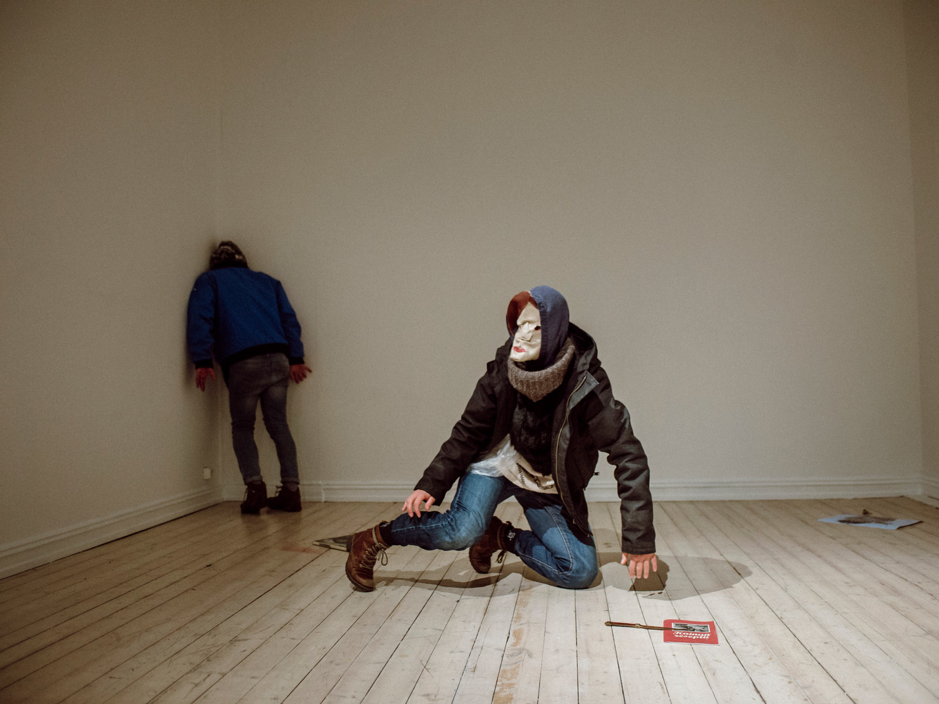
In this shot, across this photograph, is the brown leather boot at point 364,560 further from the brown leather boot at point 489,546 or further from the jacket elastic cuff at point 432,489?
the brown leather boot at point 489,546

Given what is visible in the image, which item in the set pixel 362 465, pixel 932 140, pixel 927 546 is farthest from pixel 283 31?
pixel 927 546

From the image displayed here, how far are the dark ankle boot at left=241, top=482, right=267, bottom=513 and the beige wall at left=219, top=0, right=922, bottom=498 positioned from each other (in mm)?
383

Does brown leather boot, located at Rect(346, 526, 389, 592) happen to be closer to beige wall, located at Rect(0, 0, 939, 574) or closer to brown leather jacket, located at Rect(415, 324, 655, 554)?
brown leather jacket, located at Rect(415, 324, 655, 554)

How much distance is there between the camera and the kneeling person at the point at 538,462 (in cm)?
204


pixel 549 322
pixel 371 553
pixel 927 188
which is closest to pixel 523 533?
pixel 371 553

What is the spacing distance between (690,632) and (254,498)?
2510 mm

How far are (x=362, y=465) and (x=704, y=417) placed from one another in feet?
6.38

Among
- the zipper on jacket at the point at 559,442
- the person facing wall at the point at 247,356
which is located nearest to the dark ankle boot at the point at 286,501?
the person facing wall at the point at 247,356

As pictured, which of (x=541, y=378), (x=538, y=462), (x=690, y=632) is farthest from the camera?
(x=538, y=462)

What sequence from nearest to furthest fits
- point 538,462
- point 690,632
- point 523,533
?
point 690,632 → point 538,462 → point 523,533

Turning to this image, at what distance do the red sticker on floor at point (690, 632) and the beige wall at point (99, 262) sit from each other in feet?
7.71

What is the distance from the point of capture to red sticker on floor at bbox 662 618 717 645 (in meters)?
1.77

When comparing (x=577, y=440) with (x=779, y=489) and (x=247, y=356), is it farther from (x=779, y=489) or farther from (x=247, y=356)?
(x=247, y=356)

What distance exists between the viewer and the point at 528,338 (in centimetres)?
206
